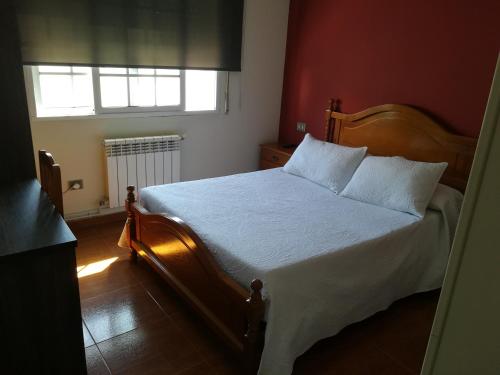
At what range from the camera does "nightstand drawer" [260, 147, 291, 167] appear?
3.96 metres

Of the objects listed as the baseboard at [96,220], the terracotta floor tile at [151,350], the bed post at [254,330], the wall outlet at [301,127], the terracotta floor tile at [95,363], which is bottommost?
the terracotta floor tile at [95,363]

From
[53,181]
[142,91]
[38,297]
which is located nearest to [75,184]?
[142,91]

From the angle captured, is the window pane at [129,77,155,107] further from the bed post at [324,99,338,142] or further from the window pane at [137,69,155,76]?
the bed post at [324,99,338,142]

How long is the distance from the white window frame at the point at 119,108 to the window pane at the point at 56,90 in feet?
0.17

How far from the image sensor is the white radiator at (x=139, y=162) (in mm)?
3383

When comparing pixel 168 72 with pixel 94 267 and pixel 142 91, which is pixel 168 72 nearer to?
pixel 142 91

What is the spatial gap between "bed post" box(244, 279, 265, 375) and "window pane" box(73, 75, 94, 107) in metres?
2.34

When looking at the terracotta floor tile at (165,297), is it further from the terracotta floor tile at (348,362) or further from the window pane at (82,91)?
the window pane at (82,91)

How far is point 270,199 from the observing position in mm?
2785

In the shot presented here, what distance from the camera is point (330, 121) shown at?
3744mm

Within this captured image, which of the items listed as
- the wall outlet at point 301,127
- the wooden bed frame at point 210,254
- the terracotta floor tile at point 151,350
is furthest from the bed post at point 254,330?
the wall outlet at point 301,127

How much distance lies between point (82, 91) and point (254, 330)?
8.04 ft

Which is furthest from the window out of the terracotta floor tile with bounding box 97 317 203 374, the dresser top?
the terracotta floor tile with bounding box 97 317 203 374

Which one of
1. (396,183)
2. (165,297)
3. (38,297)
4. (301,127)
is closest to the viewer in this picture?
(38,297)
